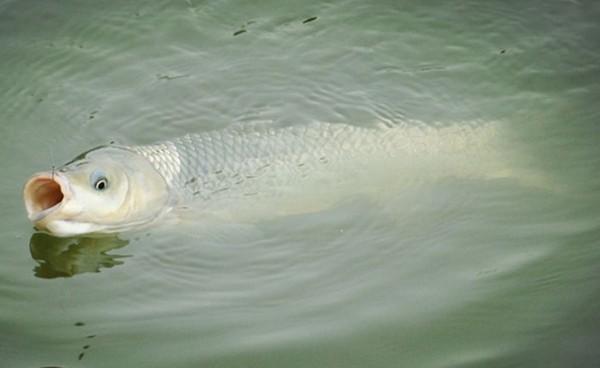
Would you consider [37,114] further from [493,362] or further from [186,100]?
[493,362]

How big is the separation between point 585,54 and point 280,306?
3341 millimetres

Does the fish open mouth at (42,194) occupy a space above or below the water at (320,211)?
above

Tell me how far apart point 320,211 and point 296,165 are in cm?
30

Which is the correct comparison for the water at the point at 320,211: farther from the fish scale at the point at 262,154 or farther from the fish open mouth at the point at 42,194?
the fish open mouth at the point at 42,194

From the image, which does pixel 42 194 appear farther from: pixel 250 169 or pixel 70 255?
pixel 250 169

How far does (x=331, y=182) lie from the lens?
502 centimetres

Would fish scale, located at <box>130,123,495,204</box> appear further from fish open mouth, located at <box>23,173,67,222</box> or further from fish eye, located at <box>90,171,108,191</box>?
fish open mouth, located at <box>23,173,67,222</box>

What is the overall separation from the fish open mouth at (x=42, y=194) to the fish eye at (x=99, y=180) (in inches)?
7.2

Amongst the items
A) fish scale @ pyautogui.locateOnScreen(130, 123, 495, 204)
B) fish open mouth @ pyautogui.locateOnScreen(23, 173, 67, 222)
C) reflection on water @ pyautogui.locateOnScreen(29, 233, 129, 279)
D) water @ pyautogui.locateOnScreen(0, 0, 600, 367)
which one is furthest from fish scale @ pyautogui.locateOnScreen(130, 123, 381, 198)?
fish open mouth @ pyautogui.locateOnScreen(23, 173, 67, 222)

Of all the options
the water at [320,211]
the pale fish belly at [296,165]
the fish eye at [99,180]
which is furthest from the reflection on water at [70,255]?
the pale fish belly at [296,165]

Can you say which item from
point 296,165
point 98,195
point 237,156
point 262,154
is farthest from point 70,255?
point 296,165

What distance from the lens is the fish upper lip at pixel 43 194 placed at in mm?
4332

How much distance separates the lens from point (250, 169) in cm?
500

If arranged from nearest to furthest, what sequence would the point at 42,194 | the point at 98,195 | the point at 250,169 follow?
the point at 42,194
the point at 98,195
the point at 250,169
